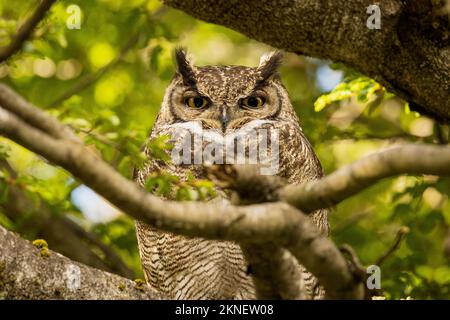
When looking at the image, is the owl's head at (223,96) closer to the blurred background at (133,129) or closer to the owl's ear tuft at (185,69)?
the owl's ear tuft at (185,69)

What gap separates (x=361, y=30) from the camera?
3477 millimetres

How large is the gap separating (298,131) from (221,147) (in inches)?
22.8

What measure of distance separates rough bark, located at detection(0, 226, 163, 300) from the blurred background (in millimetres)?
418

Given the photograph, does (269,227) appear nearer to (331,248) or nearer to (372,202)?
(331,248)

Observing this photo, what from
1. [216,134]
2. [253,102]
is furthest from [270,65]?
[216,134]

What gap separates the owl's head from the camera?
473 cm

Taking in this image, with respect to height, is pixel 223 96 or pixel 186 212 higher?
pixel 223 96

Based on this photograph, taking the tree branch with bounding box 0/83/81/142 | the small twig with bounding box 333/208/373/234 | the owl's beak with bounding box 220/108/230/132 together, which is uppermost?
the owl's beak with bounding box 220/108/230/132

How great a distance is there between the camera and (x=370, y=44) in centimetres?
350

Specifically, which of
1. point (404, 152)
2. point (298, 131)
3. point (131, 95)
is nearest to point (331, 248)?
point (404, 152)

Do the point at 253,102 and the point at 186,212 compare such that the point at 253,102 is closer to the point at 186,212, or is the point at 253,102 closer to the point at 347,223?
the point at 347,223

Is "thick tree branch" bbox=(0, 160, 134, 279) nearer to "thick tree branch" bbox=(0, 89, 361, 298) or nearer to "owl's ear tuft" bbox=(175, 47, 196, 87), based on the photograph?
"owl's ear tuft" bbox=(175, 47, 196, 87)

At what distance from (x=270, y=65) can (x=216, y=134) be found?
734 mm

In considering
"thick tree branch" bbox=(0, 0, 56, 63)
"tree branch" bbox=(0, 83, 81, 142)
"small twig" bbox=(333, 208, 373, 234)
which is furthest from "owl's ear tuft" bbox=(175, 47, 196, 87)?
"tree branch" bbox=(0, 83, 81, 142)
